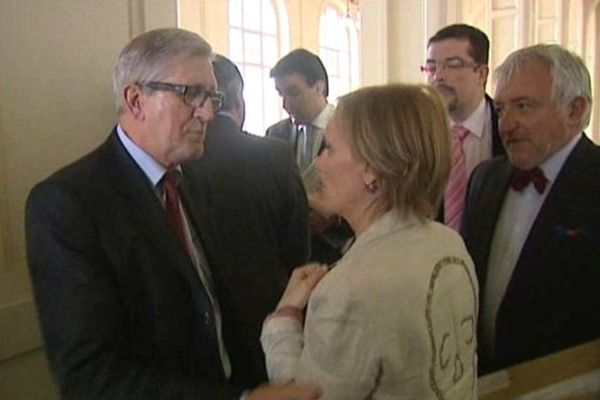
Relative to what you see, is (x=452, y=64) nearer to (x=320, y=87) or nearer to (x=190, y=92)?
(x=320, y=87)

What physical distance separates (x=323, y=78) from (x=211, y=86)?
1.79 meters

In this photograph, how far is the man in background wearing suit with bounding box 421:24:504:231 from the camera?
2314mm

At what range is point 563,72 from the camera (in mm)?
1729

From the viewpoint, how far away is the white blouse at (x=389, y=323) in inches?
40.9

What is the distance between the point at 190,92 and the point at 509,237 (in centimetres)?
90

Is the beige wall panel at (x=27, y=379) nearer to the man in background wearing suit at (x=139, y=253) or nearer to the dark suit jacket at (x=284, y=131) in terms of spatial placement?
the man in background wearing suit at (x=139, y=253)

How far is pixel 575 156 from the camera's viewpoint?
1700mm

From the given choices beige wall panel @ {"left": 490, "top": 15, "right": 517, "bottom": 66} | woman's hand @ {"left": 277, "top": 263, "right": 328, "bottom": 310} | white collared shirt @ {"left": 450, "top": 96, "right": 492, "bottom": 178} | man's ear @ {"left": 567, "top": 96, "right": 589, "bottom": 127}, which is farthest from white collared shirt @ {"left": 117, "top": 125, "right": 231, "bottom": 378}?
beige wall panel @ {"left": 490, "top": 15, "right": 517, "bottom": 66}

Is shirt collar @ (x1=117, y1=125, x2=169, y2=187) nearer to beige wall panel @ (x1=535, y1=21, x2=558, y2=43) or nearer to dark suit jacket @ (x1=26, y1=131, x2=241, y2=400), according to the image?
dark suit jacket @ (x1=26, y1=131, x2=241, y2=400)

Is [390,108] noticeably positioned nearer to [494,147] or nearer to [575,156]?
→ [575,156]

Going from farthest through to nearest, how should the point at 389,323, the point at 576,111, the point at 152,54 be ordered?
the point at 576,111 → the point at 152,54 → the point at 389,323

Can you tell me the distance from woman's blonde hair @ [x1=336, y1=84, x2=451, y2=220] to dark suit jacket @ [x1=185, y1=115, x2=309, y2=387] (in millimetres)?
539

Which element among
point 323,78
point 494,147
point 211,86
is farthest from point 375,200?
point 323,78

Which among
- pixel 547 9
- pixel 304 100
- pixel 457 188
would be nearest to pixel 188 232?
pixel 457 188
